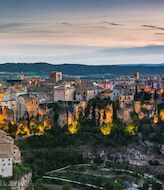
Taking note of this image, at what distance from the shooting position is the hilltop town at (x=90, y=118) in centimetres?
5522

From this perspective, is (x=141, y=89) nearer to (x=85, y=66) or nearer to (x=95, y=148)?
(x=95, y=148)

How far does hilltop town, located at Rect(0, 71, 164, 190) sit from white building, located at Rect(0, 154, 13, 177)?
13.7 metres

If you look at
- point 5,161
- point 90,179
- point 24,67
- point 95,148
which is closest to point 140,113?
point 95,148

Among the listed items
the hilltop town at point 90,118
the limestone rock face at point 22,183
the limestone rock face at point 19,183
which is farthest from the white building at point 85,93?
the limestone rock face at point 19,183

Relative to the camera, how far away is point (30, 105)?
192 feet

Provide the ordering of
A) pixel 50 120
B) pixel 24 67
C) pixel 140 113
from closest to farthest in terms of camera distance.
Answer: pixel 50 120 < pixel 140 113 < pixel 24 67

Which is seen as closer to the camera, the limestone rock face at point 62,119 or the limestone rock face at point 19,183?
the limestone rock face at point 19,183

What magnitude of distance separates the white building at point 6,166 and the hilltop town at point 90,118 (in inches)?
539

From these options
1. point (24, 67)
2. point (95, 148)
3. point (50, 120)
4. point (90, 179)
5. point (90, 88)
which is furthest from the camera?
point (24, 67)

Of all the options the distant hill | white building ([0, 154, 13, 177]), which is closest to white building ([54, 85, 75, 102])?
white building ([0, 154, 13, 177])

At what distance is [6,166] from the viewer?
36.5 m

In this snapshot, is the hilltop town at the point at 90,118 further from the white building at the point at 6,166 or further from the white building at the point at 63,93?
the white building at the point at 6,166

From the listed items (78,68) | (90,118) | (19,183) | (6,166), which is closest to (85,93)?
(90,118)

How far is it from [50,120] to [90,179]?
13794 millimetres
